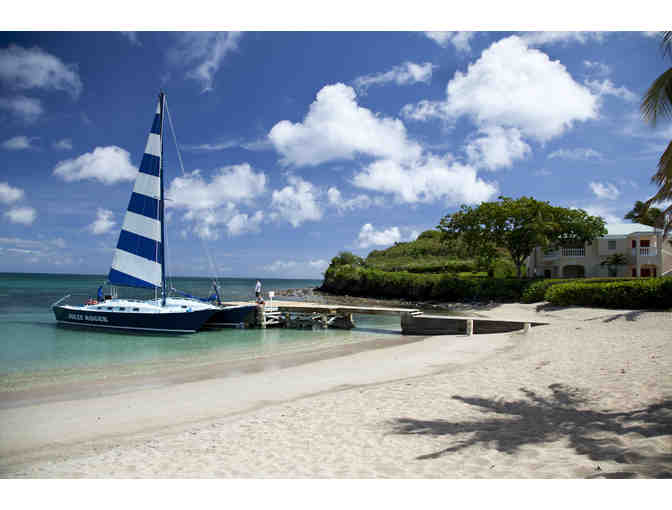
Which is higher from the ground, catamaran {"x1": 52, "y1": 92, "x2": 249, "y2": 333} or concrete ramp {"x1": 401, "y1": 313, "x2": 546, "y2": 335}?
catamaran {"x1": 52, "y1": 92, "x2": 249, "y2": 333}

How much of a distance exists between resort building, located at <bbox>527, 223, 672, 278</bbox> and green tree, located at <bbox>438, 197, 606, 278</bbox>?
3.43ft

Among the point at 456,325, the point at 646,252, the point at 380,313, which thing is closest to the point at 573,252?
the point at 646,252

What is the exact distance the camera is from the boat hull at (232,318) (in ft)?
79.1

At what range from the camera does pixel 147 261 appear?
864 inches

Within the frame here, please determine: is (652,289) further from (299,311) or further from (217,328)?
(217,328)

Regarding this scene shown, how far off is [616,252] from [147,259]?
1490 inches

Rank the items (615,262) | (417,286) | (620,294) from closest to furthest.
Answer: (620,294)
(615,262)
(417,286)

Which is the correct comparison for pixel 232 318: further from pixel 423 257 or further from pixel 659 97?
pixel 423 257

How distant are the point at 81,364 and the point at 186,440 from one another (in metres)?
11.0

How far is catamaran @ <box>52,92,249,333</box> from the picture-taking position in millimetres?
21453

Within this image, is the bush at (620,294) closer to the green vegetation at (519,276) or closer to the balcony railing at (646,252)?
the green vegetation at (519,276)

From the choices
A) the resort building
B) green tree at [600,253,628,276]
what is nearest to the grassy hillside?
the resort building

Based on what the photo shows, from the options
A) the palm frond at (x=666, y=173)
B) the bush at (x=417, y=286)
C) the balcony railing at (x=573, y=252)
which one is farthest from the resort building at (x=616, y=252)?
the palm frond at (x=666, y=173)

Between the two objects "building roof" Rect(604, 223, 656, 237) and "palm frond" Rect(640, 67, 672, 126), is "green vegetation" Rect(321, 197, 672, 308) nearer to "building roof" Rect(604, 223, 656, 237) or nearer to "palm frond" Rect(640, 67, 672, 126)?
"building roof" Rect(604, 223, 656, 237)
